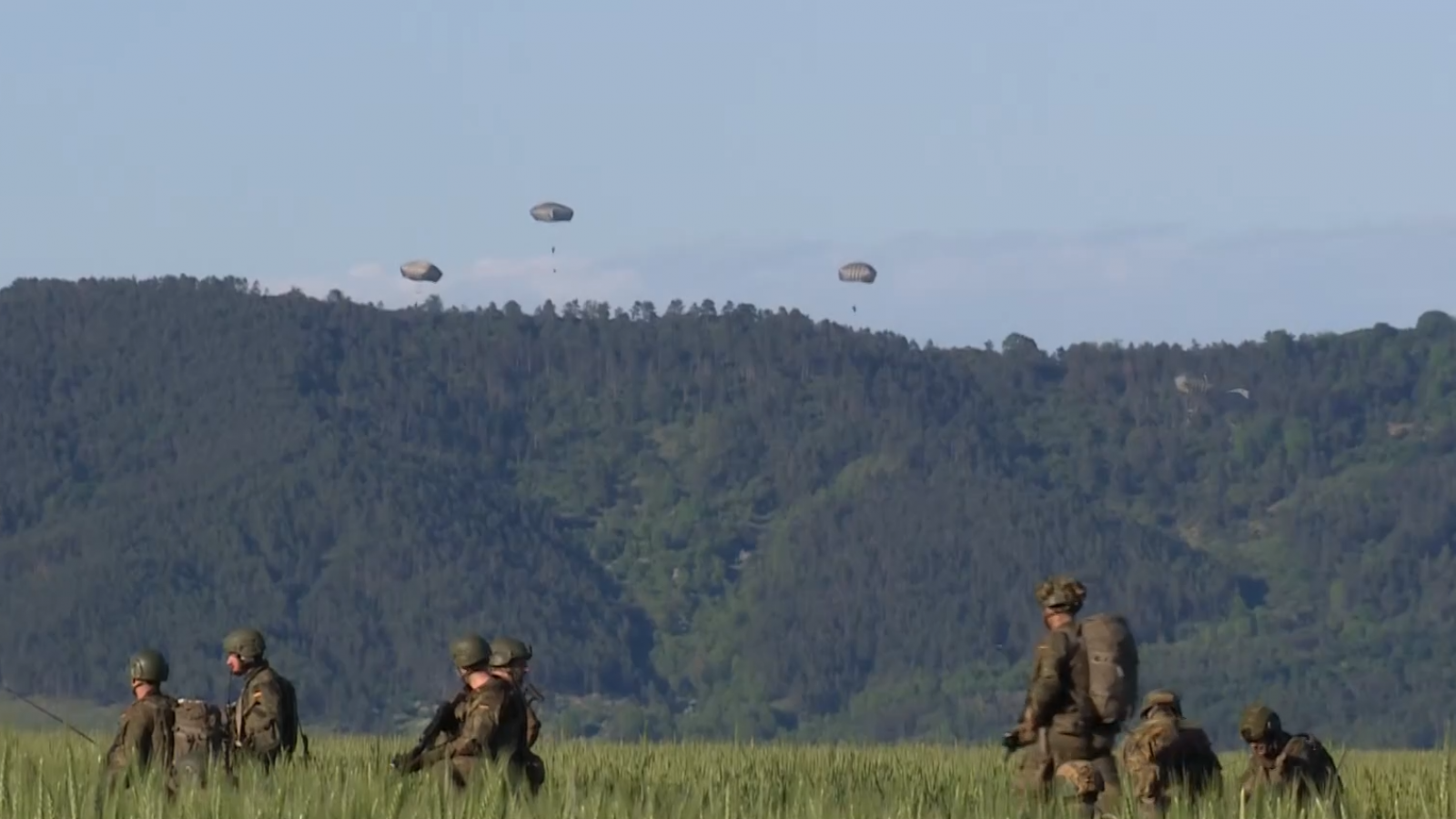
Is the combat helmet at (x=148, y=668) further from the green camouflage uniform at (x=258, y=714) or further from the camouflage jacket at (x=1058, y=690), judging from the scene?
the camouflage jacket at (x=1058, y=690)

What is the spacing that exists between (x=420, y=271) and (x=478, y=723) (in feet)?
498

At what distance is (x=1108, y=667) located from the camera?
1273cm

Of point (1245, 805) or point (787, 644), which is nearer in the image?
point (1245, 805)

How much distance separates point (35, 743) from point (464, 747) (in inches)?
414

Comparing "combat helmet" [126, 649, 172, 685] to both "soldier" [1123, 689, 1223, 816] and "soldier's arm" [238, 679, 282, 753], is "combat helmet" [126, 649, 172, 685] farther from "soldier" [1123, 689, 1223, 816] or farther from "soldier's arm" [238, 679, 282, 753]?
"soldier" [1123, 689, 1223, 816]

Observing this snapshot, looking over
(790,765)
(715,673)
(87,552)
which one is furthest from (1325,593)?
(790,765)

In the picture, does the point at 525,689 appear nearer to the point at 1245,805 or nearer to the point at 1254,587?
the point at 1245,805

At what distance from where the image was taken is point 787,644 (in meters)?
187

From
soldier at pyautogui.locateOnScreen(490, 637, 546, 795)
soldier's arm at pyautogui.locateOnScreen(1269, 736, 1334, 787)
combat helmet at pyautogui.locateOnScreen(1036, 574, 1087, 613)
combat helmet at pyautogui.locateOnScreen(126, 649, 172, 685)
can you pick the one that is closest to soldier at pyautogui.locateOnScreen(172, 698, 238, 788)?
combat helmet at pyautogui.locateOnScreen(126, 649, 172, 685)

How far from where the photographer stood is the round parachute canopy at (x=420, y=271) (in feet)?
532

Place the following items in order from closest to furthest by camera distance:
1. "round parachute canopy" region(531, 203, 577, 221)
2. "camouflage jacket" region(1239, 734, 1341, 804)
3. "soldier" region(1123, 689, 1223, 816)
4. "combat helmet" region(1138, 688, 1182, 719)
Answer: "soldier" region(1123, 689, 1223, 816)
"combat helmet" region(1138, 688, 1182, 719)
"camouflage jacket" region(1239, 734, 1341, 804)
"round parachute canopy" region(531, 203, 577, 221)

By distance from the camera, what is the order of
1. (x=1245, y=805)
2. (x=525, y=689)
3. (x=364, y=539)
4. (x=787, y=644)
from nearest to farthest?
(x=1245, y=805), (x=525, y=689), (x=787, y=644), (x=364, y=539)

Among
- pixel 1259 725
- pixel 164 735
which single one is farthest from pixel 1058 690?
pixel 164 735

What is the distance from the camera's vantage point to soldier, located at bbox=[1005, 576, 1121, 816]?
12781 millimetres
